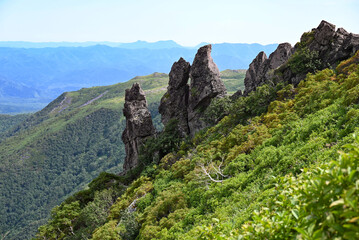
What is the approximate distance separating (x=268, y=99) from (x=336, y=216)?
38.3 m

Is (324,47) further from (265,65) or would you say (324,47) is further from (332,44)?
(265,65)

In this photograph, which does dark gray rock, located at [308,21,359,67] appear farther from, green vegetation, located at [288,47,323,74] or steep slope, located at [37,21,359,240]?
steep slope, located at [37,21,359,240]

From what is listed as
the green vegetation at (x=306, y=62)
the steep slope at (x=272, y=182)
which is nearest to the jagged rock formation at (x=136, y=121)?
the steep slope at (x=272, y=182)

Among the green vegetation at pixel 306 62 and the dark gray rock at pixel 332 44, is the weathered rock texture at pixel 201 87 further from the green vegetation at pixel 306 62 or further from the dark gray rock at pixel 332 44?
the dark gray rock at pixel 332 44

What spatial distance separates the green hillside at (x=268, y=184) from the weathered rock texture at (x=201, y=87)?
1389 cm

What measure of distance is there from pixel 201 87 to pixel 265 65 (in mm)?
15230

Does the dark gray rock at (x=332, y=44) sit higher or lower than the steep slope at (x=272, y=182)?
higher

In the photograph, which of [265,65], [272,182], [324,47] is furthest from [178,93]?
[272,182]

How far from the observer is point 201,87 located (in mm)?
59812

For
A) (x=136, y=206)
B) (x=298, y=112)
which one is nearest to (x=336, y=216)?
(x=298, y=112)

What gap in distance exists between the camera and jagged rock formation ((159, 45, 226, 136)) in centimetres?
5897

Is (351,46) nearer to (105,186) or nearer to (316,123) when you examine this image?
(316,123)

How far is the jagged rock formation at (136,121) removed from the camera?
66.9 meters

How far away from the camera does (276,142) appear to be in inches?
875
